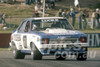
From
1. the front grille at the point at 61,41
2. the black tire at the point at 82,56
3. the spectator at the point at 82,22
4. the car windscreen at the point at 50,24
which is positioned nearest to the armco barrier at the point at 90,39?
the car windscreen at the point at 50,24

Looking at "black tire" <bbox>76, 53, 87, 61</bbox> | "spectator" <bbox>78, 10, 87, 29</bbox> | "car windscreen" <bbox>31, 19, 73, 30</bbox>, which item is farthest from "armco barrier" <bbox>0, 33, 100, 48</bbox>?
"black tire" <bbox>76, 53, 87, 61</bbox>

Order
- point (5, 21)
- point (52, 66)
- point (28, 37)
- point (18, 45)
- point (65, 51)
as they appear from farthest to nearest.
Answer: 1. point (5, 21)
2. point (18, 45)
3. point (28, 37)
4. point (65, 51)
5. point (52, 66)

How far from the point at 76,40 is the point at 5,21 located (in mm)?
15581

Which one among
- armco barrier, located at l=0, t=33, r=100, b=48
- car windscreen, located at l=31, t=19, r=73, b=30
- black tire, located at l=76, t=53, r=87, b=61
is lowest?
armco barrier, located at l=0, t=33, r=100, b=48

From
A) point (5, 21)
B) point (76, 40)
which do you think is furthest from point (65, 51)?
point (5, 21)

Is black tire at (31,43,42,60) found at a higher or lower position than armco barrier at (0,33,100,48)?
higher

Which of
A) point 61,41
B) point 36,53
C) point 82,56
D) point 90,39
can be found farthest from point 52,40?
point 90,39

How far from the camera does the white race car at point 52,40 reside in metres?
12.0

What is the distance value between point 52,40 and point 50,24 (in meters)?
1.40

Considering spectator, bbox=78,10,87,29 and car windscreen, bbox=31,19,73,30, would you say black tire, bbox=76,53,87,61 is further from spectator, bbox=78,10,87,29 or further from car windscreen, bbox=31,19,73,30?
spectator, bbox=78,10,87,29

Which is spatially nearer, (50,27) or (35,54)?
(35,54)

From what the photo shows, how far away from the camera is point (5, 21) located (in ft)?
89.4

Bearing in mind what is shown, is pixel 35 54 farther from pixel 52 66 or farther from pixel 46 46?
pixel 52 66

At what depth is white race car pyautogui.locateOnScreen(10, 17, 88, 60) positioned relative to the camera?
39.4 feet
